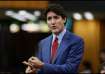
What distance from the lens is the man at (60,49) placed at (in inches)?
136

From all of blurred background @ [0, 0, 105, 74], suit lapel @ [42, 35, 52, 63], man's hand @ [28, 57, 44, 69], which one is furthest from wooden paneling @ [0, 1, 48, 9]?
man's hand @ [28, 57, 44, 69]

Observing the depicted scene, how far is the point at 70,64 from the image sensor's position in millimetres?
3469

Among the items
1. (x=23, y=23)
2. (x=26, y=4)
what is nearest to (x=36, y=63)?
(x=23, y=23)

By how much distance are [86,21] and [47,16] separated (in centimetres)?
945

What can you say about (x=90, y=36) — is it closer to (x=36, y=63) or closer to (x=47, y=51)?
(x=47, y=51)

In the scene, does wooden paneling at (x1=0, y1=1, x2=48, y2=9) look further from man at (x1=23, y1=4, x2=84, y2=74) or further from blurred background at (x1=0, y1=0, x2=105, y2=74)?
man at (x1=23, y1=4, x2=84, y2=74)

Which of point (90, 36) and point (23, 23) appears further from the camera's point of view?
point (90, 36)

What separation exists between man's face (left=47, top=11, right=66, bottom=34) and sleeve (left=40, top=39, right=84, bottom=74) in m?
0.17

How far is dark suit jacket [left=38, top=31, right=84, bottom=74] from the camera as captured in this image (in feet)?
11.2

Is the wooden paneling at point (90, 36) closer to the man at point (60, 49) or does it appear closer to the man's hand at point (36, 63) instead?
the man at point (60, 49)

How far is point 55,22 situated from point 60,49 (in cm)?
22

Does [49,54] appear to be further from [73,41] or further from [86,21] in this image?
[86,21]

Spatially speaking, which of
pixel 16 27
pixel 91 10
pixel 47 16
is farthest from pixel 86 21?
pixel 47 16

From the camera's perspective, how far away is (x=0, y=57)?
9484mm
